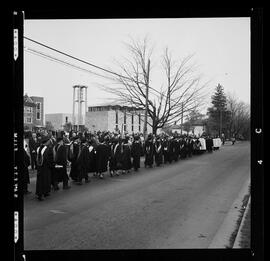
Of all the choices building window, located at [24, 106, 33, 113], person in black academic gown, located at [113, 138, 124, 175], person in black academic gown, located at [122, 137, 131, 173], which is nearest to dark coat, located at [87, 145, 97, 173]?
person in black academic gown, located at [113, 138, 124, 175]

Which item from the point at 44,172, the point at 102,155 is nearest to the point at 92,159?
the point at 102,155

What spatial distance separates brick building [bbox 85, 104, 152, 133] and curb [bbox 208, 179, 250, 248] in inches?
66.4

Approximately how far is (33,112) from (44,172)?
1365 millimetres

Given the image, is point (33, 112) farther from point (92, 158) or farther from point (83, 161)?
point (92, 158)

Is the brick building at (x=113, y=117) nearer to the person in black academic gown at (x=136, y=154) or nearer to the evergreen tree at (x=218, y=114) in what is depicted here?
the evergreen tree at (x=218, y=114)

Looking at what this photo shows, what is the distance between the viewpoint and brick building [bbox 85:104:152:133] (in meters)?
4.55

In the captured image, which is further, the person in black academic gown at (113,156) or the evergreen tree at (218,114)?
the person in black academic gown at (113,156)

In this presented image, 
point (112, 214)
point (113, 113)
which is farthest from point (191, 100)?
point (112, 214)

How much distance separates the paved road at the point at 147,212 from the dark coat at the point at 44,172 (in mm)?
202

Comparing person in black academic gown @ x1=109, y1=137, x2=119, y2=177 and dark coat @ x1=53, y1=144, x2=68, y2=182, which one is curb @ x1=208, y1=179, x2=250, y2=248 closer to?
dark coat @ x1=53, y1=144, x2=68, y2=182

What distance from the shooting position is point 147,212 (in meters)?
4.40

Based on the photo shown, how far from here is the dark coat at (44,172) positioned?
4622 mm

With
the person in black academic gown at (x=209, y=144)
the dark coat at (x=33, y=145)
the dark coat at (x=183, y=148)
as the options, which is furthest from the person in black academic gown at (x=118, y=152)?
the dark coat at (x=33, y=145)
